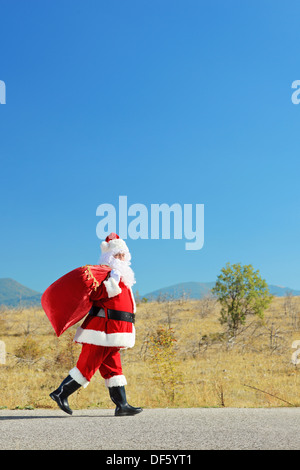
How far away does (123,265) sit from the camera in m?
6.14

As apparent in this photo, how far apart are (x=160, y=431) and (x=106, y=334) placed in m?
1.56

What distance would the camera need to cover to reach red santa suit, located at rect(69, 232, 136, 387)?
564 cm

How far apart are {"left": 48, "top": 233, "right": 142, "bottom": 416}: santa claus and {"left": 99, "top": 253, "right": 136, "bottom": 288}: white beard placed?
1 centimetres

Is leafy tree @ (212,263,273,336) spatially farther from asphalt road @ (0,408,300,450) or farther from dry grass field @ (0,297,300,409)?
asphalt road @ (0,408,300,450)

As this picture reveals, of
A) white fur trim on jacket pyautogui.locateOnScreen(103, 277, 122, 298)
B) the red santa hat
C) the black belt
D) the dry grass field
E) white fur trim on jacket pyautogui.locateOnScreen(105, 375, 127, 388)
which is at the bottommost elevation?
the dry grass field

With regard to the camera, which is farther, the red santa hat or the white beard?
the red santa hat

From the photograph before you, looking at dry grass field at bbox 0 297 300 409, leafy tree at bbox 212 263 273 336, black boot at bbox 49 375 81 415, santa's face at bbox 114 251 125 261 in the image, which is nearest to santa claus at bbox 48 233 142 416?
black boot at bbox 49 375 81 415

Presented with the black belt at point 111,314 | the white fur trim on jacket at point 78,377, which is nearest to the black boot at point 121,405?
the white fur trim on jacket at point 78,377

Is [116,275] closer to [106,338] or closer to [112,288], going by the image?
[112,288]

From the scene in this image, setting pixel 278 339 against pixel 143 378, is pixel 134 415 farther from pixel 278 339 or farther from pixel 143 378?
pixel 278 339

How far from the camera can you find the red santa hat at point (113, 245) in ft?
20.8

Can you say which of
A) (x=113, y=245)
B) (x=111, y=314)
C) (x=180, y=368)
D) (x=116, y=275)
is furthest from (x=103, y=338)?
(x=180, y=368)

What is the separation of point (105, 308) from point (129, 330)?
0.40 meters
